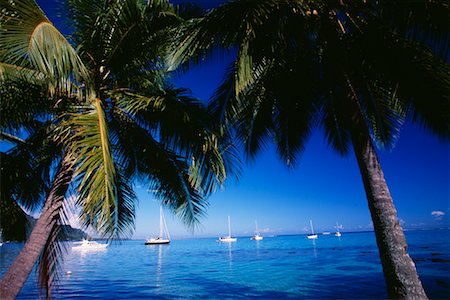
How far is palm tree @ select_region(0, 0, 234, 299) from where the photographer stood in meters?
3.64

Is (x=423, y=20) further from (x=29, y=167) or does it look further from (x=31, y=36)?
(x=29, y=167)

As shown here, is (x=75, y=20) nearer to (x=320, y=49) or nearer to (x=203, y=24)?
(x=203, y=24)

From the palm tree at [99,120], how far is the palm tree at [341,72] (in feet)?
2.74

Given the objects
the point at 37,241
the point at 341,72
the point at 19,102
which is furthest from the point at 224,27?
the point at 37,241

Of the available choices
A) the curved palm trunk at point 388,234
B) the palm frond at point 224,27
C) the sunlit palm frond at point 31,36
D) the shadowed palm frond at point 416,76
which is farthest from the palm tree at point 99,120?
the shadowed palm frond at point 416,76

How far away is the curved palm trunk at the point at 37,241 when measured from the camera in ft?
13.2

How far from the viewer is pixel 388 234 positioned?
4.07 metres

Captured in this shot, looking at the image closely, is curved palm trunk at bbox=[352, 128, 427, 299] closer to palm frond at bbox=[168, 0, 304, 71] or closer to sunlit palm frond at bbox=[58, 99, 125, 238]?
palm frond at bbox=[168, 0, 304, 71]

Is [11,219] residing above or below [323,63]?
below

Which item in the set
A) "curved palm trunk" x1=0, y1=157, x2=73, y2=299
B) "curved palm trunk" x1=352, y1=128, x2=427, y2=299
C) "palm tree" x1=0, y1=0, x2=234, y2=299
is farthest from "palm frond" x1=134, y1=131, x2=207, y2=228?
"curved palm trunk" x1=352, y1=128, x2=427, y2=299

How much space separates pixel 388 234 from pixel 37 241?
17.4 ft

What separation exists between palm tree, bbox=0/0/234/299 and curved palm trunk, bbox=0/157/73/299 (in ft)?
0.05

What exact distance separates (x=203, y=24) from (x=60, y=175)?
353 cm

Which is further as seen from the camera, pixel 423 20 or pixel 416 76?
pixel 416 76
